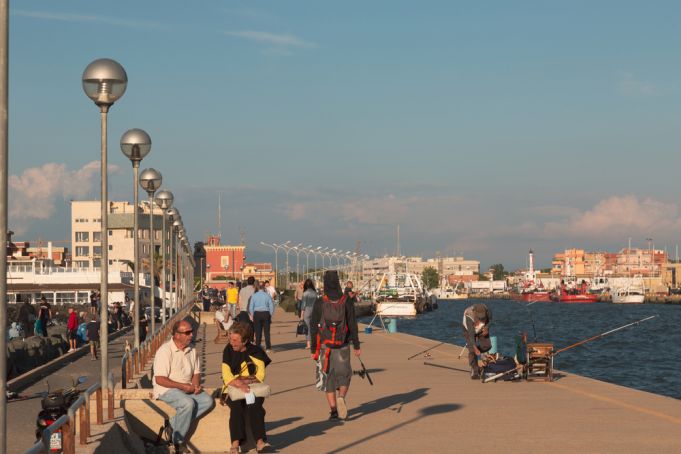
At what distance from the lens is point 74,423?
28.8 feet

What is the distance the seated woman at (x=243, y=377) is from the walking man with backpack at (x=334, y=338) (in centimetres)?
280

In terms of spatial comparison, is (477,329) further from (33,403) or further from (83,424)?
(83,424)

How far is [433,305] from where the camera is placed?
16625 cm

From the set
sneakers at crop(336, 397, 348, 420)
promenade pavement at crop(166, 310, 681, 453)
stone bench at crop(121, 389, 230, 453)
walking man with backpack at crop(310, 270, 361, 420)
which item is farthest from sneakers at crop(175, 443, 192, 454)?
sneakers at crop(336, 397, 348, 420)

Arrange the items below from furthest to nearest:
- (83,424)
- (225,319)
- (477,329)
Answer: (225,319) < (477,329) < (83,424)

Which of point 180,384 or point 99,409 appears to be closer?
point 99,409

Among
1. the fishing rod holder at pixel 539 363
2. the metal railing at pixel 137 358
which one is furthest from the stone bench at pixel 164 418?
the fishing rod holder at pixel 539 363

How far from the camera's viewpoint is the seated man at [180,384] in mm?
11258

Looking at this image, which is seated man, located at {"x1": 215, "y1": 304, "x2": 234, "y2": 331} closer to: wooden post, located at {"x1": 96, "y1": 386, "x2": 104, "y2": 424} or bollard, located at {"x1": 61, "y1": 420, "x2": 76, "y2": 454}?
wooden post, located at {"x1": 96, "y1": 386, "x2": 104, "y2": 424}

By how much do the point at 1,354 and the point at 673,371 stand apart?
42.7 metres

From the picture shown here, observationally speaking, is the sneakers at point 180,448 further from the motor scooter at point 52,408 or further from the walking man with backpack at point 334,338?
the walking man with backpack at point 334,338

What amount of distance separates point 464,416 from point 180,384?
4.78 metres

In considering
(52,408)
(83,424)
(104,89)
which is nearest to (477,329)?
(104,89)

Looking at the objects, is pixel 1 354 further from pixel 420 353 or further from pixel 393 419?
pixel 420 353
